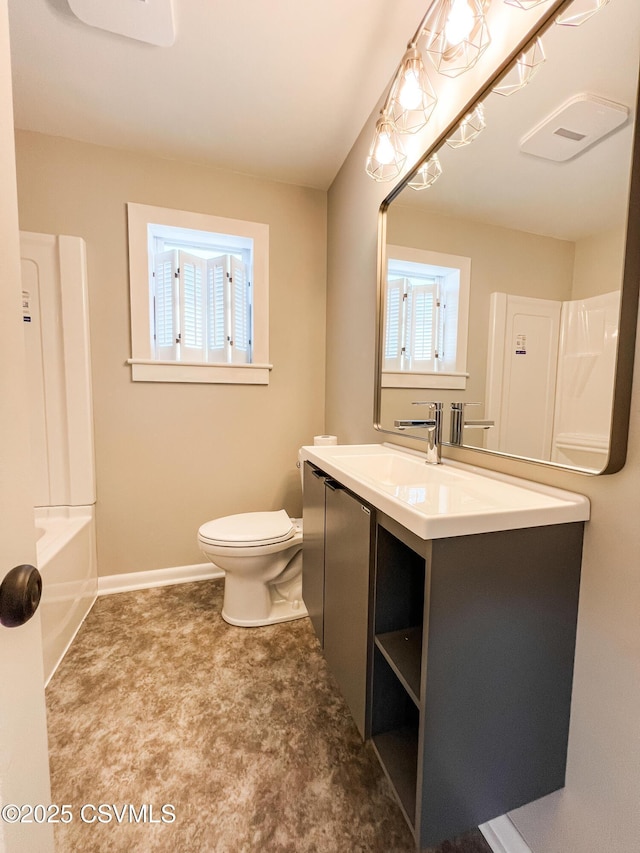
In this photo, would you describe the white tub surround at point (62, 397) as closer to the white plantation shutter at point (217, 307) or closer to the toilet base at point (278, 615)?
the white plantation shutter at point (217, 307)

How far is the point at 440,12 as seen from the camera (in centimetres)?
109

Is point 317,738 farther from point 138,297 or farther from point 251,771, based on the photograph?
point 138,297

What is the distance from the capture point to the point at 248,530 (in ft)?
5.77

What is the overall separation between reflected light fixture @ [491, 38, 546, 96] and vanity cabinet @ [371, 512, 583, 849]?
108 centimetres

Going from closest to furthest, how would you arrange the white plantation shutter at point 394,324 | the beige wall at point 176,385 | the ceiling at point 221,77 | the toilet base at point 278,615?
the ceiling at point 221,77
the white plantation shutter at point 394,324
the toilet base at point 278,615
the beige wall at point 176,385

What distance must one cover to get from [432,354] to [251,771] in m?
1.49

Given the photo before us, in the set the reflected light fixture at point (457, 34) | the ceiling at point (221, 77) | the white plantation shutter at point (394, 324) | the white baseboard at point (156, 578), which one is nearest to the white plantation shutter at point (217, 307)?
the ceiling at point (221, 77)

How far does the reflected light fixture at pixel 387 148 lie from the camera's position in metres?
1.38

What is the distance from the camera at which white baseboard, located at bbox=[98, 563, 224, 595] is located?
2086 mm

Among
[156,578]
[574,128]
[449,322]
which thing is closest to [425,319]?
[449,322]

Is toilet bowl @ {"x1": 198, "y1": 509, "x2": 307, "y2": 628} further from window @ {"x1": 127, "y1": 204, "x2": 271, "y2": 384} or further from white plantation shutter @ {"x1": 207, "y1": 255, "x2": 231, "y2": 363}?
white plantation shutter @ {"x1": 207, "y1": 255, "x2": 231, "y2": 363}

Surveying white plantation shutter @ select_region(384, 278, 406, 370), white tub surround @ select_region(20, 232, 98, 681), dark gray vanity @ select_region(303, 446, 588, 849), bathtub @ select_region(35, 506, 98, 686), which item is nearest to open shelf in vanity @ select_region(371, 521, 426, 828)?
dark gray vanity @ select_region(303, 446, 588, 849)

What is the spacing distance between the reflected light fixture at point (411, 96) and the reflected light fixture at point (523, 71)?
1.05 feet

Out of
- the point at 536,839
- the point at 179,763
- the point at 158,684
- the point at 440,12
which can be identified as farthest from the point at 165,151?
the point at 536,839
